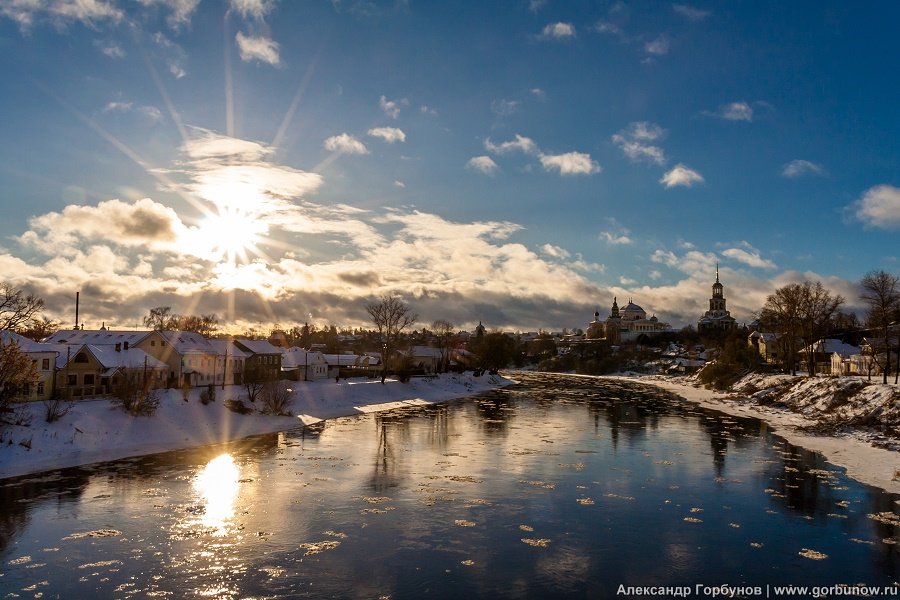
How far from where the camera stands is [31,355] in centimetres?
4788

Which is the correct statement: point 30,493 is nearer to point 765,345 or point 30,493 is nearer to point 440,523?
point 440,523

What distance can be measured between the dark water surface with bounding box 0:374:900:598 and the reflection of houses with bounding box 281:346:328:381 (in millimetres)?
53683

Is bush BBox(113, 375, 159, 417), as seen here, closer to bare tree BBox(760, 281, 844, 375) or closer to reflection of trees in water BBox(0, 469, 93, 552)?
reflection of trees in water BBox(0, 469, 93, 552)

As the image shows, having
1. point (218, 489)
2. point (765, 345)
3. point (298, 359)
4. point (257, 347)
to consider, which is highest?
point (765, 345)

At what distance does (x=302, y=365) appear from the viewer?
9325cm

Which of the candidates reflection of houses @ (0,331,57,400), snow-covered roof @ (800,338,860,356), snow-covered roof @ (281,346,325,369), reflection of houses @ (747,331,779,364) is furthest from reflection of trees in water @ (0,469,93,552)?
reflection of houses @ (747,331,779,364)

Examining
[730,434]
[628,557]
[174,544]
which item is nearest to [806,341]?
[730,434]

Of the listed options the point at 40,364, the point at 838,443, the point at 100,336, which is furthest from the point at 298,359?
the point at 838,443

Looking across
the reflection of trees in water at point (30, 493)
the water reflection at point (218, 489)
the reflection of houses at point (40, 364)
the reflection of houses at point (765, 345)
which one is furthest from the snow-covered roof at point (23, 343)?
the reflection of houses at point (765, 345)

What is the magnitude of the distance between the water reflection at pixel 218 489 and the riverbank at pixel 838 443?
27.6 metres

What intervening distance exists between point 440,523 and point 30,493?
716 inches

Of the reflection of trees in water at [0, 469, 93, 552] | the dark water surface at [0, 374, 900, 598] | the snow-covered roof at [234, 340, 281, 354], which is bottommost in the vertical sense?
the reflection of trees in water at [0, 469, 93, 552]

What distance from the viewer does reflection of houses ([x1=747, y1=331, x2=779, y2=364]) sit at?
125 metres

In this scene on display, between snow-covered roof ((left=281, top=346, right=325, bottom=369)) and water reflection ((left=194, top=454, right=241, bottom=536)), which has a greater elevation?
snow-covered roof ((left=281, top=346, right=325, bottom=369))
